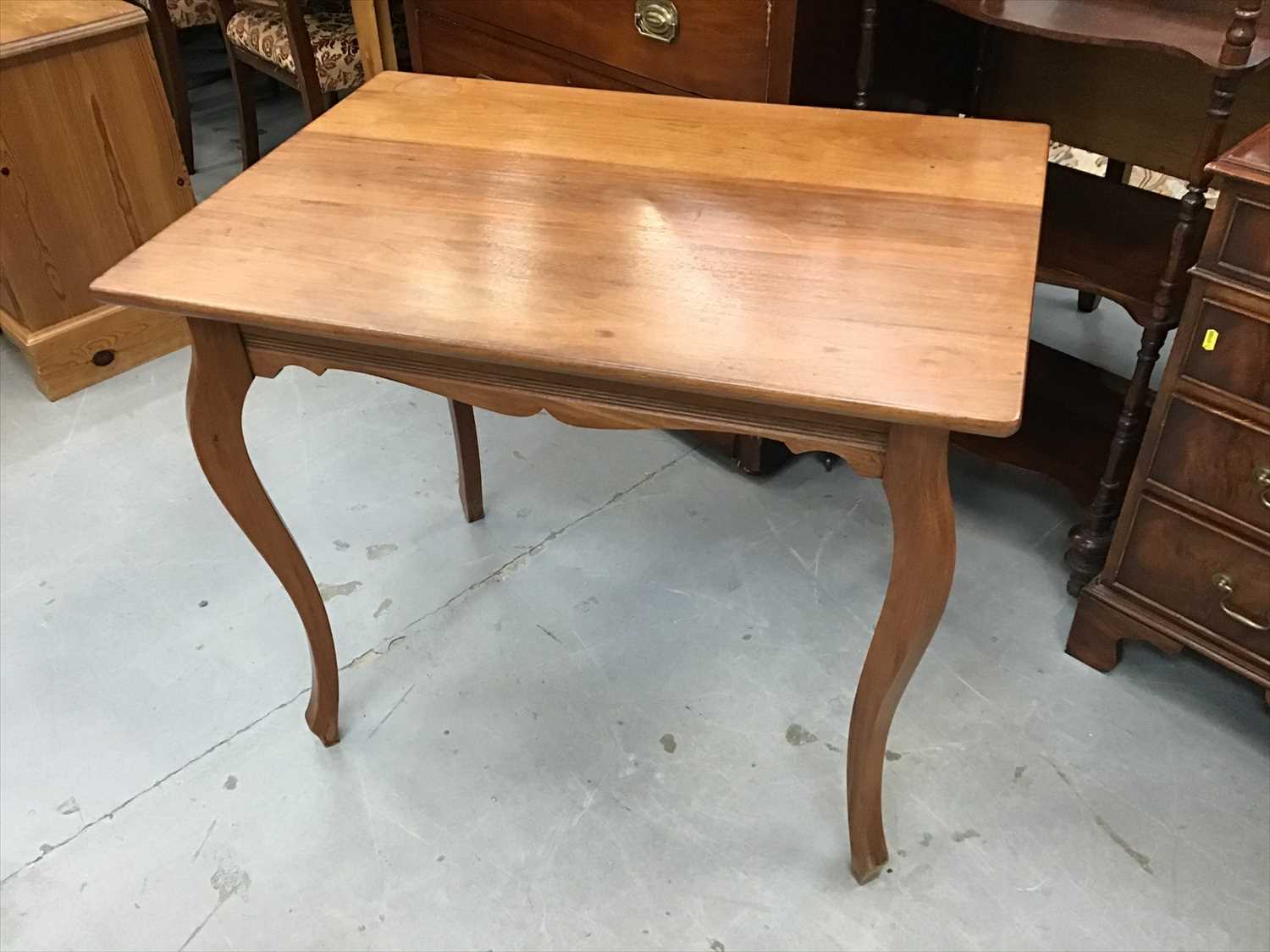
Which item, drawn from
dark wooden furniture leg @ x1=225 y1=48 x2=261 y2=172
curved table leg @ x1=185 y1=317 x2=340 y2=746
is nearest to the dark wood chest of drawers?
curved table leg @ x1=185 y1=317 x2=340 y2=746

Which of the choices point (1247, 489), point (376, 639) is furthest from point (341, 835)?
point (1247, 489)

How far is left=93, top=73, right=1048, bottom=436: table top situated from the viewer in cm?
84

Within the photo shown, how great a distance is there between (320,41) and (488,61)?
71cm

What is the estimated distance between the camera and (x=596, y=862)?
4.16ft

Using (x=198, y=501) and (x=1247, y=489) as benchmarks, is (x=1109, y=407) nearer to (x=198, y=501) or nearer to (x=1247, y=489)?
(x=1247, y=489)

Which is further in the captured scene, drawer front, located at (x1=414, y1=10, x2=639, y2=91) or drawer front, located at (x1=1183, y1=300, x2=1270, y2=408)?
drawer front, located at (x1=414, y1=10, x2=639, y2=91)

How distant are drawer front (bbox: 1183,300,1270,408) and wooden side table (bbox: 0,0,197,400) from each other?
6.24 ft

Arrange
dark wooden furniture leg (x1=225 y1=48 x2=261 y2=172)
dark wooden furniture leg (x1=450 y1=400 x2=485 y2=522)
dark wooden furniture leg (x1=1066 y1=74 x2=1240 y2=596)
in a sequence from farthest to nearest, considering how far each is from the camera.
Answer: dark wooden furniture leg (x1=225 y1=48 x2=261 y2=172) → dark wooden furniture leg (x1=450 y1=400 x2=485 y2=522) → dark wooden furniture leg (x1=1066 y1=74 x2=1240 y2=596)

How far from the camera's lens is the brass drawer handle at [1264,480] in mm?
1167

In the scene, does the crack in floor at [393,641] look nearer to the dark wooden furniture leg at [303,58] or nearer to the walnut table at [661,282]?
the walnut table at [661,282]

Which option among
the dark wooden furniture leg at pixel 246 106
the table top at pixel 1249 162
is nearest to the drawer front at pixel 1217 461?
the table top at pixel 1249 162

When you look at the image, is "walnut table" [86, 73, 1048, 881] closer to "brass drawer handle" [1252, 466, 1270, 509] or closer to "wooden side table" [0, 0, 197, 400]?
"brass drawer handle" [1252, 466, 1270, 509]

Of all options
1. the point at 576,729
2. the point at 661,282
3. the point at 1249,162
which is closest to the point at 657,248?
the point at 661,282

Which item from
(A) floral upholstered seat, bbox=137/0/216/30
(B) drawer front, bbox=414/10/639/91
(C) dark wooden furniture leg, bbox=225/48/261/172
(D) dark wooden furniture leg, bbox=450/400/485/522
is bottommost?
(D) dark wooden furniture leg, bbox=450/400/485/522
